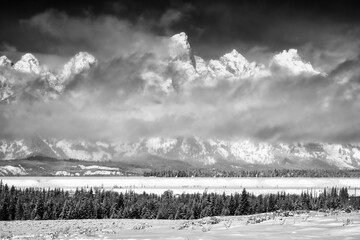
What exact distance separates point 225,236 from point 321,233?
7279mm

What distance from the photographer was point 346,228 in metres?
38.7

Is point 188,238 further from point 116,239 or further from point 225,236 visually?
point 116,239

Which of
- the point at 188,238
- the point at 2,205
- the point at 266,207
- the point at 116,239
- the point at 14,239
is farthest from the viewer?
the point at 266,207

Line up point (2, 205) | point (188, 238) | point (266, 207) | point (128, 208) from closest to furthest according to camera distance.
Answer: point (188, 238) < point (2, 205) < point (128, 208) < point (266, 207)

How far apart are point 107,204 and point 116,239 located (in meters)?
147

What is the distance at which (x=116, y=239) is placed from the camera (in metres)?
39.3

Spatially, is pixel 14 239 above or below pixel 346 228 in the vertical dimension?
below

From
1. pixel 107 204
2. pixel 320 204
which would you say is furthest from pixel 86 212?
pixel 320 204

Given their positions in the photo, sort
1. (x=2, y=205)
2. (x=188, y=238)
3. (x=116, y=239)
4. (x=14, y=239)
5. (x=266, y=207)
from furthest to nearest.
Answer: (x=266, y=207) < (x=2, y=205) < (x=14, y=239) < (x=116, y=239) < (x=188, y=238)

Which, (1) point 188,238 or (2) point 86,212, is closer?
(1) point 188,238

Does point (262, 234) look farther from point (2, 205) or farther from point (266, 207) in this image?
point (266, 207)

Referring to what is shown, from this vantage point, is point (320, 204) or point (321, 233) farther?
point (320, 204)

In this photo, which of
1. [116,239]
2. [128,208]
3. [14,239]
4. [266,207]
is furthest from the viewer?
[266,207]

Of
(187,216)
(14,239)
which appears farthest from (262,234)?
(187,216)
